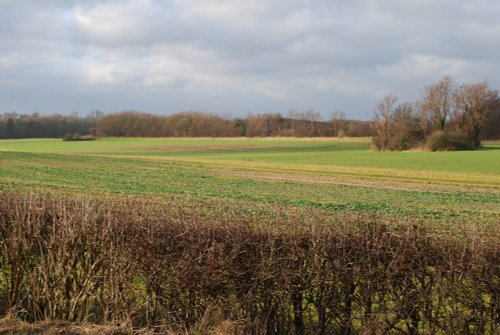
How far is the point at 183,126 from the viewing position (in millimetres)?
148750

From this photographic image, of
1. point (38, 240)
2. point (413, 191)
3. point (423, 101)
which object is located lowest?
point (413, 191)

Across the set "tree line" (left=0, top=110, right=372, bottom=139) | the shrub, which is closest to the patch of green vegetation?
the shrub

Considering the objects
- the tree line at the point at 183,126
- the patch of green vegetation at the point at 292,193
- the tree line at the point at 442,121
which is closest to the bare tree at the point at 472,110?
the tree line at the point at 442,121

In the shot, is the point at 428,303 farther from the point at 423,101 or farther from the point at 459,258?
the point at 423,101

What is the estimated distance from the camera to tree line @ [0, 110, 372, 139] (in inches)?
5684

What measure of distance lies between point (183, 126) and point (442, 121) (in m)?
78.5

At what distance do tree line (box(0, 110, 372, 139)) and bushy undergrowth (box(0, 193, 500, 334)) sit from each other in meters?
131

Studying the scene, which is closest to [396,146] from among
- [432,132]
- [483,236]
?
[432,132]

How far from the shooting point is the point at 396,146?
86.9 meters

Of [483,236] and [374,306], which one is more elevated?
[483,236]

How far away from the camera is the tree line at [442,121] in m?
85.4

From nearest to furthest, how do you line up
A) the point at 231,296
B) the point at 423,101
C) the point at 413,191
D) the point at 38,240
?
the point at 231,296, the point at 38,240, the point at 413,191, the point at 423,101

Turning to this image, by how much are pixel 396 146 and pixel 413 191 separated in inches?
2233

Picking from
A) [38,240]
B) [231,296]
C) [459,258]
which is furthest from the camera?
[38,240]
